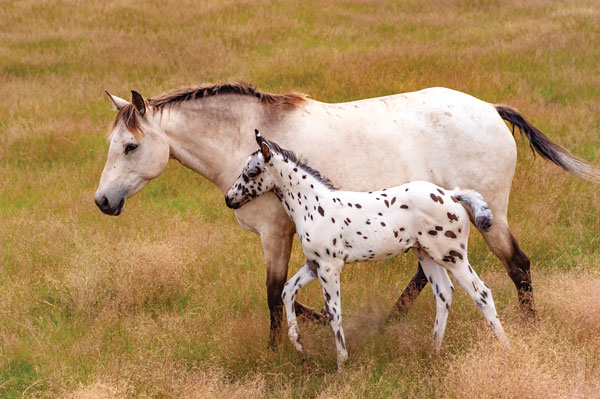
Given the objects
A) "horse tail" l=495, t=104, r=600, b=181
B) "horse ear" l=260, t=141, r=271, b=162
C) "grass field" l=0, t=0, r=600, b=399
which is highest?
"horse ear" l=260, t=141, r=271, b=162

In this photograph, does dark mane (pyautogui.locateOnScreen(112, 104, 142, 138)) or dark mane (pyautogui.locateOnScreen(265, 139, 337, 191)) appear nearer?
dark mane (pyautogui.locateOnScreen(265, 139, 337, 191))

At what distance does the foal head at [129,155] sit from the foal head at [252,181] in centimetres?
78

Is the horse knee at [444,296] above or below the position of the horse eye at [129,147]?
below

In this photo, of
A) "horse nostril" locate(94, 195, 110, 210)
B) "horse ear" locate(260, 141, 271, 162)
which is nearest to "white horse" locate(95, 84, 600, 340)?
"horse nostril" locate(94, 195, 110, 210)

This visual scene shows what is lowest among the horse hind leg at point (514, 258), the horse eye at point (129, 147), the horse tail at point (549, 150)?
the horse hind leg at point (514, 258)

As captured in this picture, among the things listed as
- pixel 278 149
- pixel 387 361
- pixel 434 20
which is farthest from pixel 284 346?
pixel 434 20

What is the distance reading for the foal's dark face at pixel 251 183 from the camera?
495 cm

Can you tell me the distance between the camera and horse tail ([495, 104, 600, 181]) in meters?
5.79

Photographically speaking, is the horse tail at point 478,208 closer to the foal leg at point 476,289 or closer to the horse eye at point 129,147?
the foal leg at point 476,289

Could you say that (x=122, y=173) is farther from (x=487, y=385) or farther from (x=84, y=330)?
(x=487, y=385)

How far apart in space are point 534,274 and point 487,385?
269cm

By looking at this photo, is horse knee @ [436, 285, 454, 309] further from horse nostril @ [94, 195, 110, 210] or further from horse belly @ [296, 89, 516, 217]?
horse nostril @ [94, 195, 110, 210]

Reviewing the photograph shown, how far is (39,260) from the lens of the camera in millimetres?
7145

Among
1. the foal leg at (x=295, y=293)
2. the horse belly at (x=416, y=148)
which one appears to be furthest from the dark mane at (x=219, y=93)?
the foal leg at (x=295, y=293)
